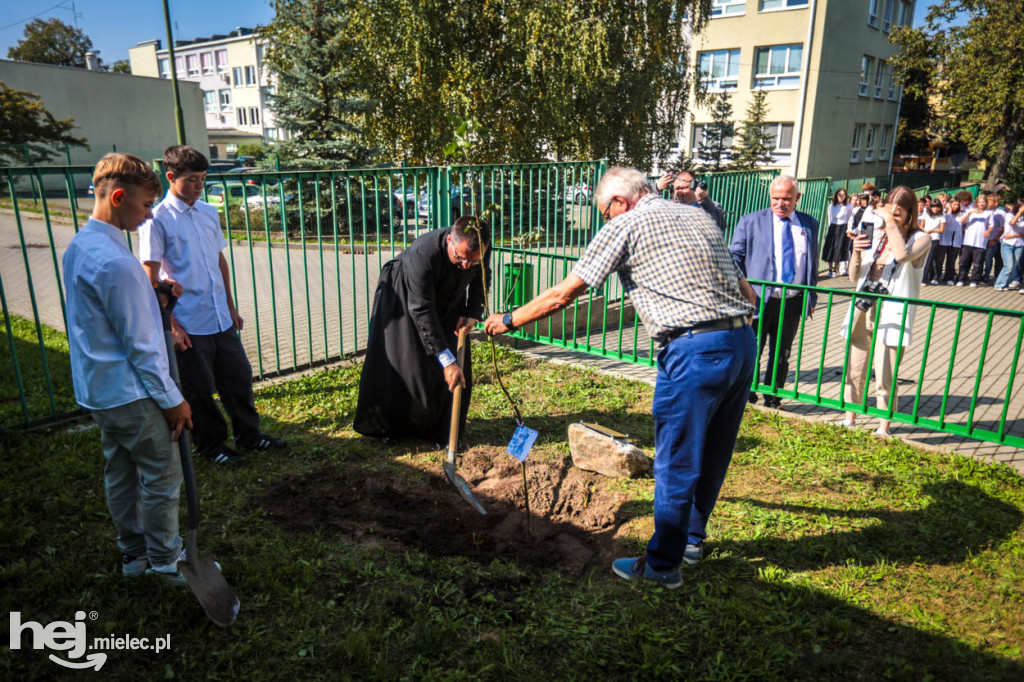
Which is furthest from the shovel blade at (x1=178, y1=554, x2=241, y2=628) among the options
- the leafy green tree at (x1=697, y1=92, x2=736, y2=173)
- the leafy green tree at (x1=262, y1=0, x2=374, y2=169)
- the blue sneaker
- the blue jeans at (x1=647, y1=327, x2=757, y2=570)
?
the leafy green tree at (x1=697, y1=92, x2=736, y2=173)

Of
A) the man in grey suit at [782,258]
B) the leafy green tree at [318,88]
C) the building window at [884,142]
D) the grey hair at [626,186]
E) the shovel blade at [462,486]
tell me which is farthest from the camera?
the building window at [884,142]

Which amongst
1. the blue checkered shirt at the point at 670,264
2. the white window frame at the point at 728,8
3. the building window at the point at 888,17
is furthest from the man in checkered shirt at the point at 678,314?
the building window at the point at 888,17

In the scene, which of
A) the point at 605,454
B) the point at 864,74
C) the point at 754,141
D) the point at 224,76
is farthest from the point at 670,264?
the point at 224,76

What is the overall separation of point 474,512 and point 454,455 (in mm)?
381

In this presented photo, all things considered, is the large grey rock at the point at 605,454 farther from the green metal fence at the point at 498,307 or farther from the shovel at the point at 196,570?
the shovel at the point at 196,570

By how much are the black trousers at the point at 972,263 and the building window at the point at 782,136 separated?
1721cm

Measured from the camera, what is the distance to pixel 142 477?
2.91m

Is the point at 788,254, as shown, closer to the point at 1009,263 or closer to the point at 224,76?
the point at 1009,263

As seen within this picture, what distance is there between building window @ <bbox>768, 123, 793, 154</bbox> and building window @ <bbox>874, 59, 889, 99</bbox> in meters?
6.83

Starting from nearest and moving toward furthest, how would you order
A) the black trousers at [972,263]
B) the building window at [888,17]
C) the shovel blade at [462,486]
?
the shovel blade at [462,486] < the black trousers at [972,263] < the building window at [888,17]

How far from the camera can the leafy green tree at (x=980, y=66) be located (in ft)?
72.1

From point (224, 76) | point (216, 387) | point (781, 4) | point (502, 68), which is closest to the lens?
point (216, 387)

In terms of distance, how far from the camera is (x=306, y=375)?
630 cm

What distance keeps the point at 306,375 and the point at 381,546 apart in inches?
121
